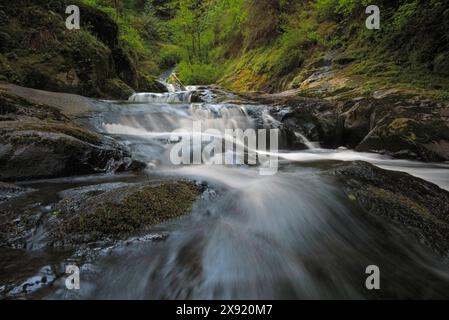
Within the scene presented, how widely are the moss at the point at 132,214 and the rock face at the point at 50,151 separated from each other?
142cm

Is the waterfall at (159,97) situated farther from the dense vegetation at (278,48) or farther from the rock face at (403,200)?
the rock face at (403,200)

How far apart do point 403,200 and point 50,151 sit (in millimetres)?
4023

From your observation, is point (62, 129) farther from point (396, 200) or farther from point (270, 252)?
point (396, 200)

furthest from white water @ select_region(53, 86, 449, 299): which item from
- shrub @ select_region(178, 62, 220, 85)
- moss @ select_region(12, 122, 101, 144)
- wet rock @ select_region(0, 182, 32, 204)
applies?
shrub @ select_region(178, 62, 220, 85)

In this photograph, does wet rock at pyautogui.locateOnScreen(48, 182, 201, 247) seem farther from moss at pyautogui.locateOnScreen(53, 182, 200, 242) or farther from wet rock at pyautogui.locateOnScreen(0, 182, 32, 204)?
wet rock at pyautogui.locateOnScreen(0, 182, 32, 204)

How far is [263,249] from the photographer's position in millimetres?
2652

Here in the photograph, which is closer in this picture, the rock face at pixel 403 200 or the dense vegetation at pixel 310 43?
the rock face at pixel 403 200

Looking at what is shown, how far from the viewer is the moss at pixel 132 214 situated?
2.52 metres

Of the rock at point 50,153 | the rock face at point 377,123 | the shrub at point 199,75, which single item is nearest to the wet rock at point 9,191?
the rock at point 50,153

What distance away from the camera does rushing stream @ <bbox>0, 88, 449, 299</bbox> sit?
7.10 ft

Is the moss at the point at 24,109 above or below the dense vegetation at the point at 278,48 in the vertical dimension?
below

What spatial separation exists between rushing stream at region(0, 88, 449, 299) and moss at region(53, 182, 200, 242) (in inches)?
5.4
